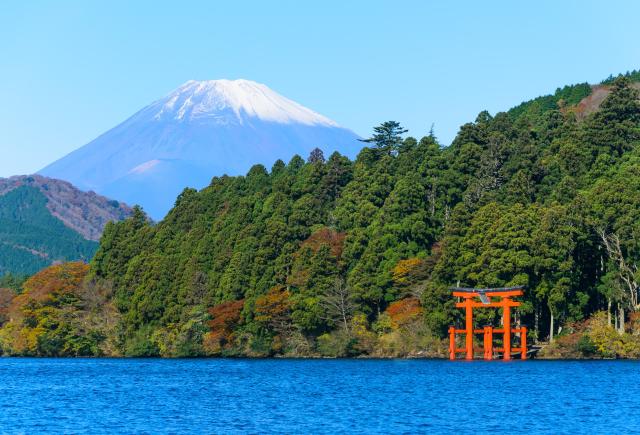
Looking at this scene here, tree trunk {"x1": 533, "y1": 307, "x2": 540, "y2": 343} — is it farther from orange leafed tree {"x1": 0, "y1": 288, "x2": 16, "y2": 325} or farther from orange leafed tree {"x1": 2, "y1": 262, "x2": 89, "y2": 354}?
orange leafed tree {"x1": 0, "y1": 288, "x2": 16, "y2": 325}

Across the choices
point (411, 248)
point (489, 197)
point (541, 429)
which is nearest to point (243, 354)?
point (411, 248)

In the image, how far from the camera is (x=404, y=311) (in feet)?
240

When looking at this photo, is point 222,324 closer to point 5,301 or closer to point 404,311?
point 404,311

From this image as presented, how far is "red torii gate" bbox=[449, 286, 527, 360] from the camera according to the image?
6600 centimetres

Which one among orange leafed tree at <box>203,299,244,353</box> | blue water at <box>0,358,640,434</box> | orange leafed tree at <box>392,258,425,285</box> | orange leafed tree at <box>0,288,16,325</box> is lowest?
blue water at <box>0,358,640,434</box>

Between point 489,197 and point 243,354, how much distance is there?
63.4 ft

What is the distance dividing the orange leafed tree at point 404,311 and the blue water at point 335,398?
13.1 ft

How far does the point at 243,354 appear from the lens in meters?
80.7

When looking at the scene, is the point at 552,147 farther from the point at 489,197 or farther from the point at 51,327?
the point at 51,327

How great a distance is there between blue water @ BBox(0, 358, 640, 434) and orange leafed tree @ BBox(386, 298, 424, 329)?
13.1ft

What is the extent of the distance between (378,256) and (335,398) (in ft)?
98.8

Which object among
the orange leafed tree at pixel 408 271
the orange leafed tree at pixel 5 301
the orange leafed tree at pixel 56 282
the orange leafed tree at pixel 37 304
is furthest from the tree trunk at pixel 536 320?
the orange leafed tree at pixel 5 301

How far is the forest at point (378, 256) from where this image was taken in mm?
67312

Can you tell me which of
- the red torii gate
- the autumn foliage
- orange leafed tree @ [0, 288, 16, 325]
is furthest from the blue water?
orange leafed tree @ [0, 288, 16, 325]
